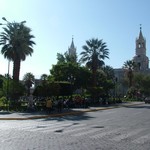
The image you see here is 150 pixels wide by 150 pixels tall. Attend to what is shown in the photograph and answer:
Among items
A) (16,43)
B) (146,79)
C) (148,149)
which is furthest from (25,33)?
(146,79)

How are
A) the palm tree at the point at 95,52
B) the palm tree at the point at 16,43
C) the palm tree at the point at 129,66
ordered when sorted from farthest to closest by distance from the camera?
the palm tree at the point at 129,66 → the palm tree at the point at 95,52 → the palm tree at the point at 16,43

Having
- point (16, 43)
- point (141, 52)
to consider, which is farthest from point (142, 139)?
point (141, 52)

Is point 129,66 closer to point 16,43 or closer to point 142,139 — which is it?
point 16,43

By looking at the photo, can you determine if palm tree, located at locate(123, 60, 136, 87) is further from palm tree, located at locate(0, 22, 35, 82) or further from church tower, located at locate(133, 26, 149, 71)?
palm tree, located at locate(0, 22, 35, 82)

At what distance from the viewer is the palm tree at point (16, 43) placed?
50031 millimetres

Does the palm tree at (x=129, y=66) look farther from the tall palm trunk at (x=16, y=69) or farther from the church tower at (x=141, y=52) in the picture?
the tall palm trunk at (x=16, y=69)

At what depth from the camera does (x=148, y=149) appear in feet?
42.4

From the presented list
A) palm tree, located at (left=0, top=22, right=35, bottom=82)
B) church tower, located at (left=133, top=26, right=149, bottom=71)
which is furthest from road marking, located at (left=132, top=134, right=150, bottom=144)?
church tower, located at (left=133, top=26, right=149, bottom=71)

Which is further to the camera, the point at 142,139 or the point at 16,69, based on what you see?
the point at 16,69

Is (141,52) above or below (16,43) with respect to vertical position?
above

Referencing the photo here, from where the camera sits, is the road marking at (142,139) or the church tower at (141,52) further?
the church tower at (141,52)

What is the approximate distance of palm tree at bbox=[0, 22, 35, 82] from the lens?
5003 centimetres

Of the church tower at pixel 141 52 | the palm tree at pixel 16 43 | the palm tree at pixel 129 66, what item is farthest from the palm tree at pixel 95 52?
the church tower at pixel 141 52

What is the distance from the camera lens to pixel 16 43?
5012 centimetres
